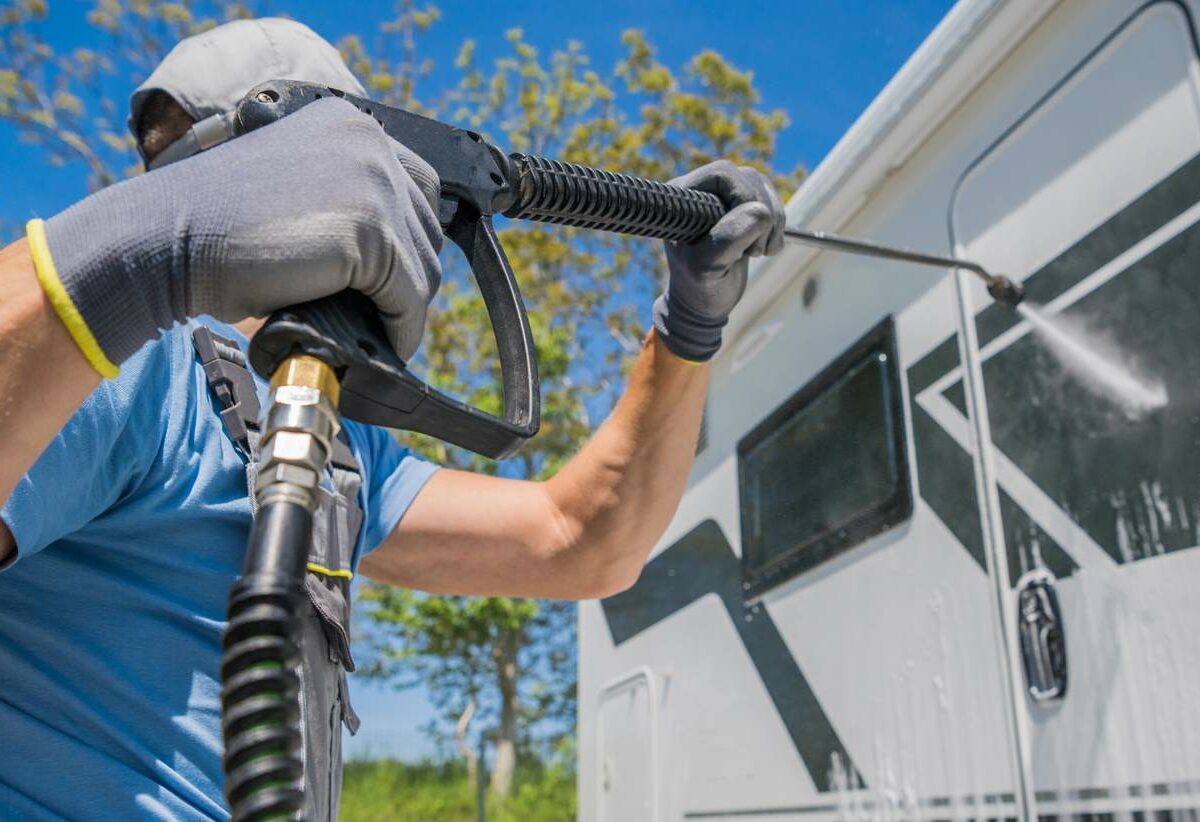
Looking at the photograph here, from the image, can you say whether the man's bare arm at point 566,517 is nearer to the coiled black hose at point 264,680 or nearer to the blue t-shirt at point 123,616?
the blue t-shirt at point 123,616

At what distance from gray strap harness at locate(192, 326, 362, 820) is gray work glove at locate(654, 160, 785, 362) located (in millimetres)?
580

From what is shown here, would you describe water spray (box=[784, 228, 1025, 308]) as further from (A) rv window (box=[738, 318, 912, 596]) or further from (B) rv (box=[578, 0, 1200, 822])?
(A) rv window (box=[738, 318, 912, 596])

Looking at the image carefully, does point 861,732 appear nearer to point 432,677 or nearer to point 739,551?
point 739,551

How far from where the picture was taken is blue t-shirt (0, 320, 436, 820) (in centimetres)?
110

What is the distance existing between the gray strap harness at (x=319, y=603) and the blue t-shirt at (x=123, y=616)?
0.23ft

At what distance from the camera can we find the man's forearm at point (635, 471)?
1839 millimetres

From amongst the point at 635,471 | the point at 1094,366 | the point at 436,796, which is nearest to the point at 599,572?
the point at 635,471

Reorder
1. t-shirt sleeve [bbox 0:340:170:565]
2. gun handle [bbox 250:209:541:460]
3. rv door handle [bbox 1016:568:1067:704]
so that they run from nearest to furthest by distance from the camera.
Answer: gun handle [bbox 250:209:541:460] < t-shirt sleeve [bbox 0:340:170:565] < rv door handle [bbox 1016:568:1067:704]

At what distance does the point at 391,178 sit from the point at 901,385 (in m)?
1.55

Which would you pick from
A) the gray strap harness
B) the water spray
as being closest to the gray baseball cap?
the gray strap harness

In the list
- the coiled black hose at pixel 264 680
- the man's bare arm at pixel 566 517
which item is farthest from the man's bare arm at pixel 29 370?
the man's bare arm at pixel 566 517

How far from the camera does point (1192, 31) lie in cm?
164

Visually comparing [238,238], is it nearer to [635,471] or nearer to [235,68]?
[235,68]

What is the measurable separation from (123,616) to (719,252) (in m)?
0.87
